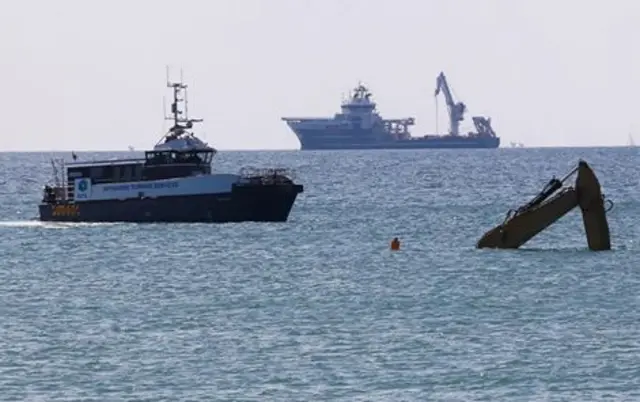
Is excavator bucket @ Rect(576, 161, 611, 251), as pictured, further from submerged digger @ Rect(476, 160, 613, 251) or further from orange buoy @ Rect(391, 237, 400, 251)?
orange buoy @ Rect(391, 237, 400, 251)

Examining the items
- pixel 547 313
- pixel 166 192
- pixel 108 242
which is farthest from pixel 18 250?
pixel 547 313

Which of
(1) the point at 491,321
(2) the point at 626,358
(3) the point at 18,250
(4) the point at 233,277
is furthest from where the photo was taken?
(3) the point at 18,250

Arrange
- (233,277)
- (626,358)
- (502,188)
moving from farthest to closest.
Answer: (502,188)
(233,277)
(626,358)

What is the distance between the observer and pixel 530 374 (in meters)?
39.3

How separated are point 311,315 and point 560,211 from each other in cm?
1747

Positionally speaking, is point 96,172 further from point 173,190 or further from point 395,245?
point 395,245

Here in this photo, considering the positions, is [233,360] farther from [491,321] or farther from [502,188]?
[502,188]

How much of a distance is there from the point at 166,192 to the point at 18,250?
12.4 m

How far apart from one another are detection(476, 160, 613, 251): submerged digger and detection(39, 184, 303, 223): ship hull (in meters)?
20.8

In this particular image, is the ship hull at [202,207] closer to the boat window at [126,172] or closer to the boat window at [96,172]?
the boat window at [126,172]

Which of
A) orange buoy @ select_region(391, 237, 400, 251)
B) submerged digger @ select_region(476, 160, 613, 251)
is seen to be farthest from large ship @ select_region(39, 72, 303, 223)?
submerged digger @ select_region(476, 160, 613, 251)

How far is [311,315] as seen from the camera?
1966 inches

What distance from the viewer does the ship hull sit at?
88.2 meters

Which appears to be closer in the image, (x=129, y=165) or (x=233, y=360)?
(x=233, y=360)
